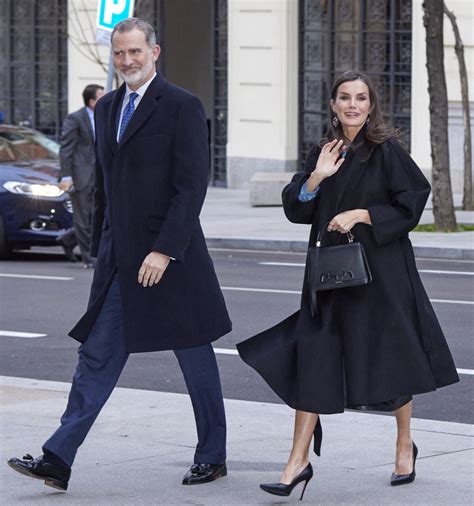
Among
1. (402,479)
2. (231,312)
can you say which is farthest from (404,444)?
(231,312)

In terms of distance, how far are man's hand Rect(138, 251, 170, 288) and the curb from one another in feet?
34.2

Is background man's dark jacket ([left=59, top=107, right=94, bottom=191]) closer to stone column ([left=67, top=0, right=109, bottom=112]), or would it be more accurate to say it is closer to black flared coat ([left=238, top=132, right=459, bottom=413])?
black flared coat ([left=238, top=132, right=459, bottom=413])

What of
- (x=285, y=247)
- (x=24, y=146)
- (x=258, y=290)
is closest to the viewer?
(x=258, y=290)

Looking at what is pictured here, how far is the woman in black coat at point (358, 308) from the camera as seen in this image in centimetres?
602

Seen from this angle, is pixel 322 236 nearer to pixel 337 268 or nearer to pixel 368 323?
pixel 337 268

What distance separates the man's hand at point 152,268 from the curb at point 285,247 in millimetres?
10423

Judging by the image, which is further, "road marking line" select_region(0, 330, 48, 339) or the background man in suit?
the background man in suit

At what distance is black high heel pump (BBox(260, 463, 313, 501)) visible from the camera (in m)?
5.99

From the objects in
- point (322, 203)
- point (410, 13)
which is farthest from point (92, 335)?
point (410, 13)

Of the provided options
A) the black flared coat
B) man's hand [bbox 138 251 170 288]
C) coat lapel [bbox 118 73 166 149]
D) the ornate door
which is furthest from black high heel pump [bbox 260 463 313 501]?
the ornate door

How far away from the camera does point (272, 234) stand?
18.3 m

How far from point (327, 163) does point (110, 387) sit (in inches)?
49.6

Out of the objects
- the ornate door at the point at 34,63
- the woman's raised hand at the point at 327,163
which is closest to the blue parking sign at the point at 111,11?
the ornate door at the point at 34,63

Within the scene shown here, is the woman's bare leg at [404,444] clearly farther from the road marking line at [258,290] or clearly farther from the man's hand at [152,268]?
the road marking line at [258,290]
